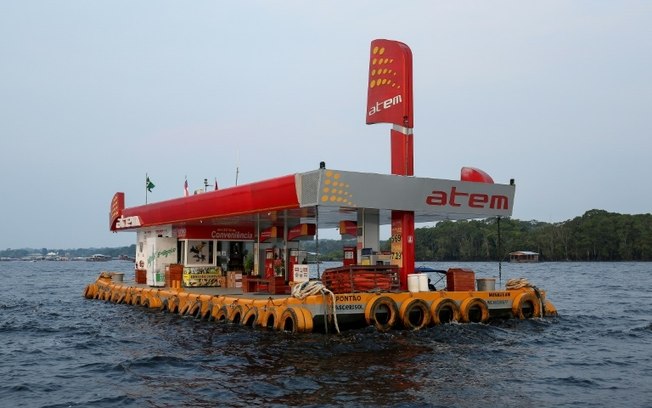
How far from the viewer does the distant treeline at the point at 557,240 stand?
132000 mm

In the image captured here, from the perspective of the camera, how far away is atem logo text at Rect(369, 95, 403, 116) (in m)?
22.1

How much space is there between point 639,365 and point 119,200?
30715 mm

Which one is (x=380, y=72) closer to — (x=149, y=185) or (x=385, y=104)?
(x=385, y=104)

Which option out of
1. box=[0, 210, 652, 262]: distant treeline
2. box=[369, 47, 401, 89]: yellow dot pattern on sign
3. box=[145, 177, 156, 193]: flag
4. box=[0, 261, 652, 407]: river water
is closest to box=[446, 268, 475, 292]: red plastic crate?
box=[0, 261, 652, 407]: river water

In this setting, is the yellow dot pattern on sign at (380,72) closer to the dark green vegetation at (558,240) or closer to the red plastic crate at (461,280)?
the red plastic crate at (461,280)

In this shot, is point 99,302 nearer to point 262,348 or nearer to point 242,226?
point 242,226

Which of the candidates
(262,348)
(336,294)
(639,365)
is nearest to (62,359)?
(262,348)

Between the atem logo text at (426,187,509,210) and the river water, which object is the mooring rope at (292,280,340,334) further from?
the atem logo text at (426,187,509,210)

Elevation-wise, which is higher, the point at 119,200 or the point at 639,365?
the point at 119,200

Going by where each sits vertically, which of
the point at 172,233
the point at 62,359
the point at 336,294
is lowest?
the point at 62,359

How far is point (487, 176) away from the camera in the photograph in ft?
74.7

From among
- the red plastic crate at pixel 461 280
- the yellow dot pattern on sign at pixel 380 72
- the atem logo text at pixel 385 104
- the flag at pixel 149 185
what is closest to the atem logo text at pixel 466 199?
the red plastic crate at pixel 461 280

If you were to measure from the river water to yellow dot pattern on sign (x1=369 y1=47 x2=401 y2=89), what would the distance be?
8583 mm

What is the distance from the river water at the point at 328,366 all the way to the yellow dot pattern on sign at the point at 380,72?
28.2ft
